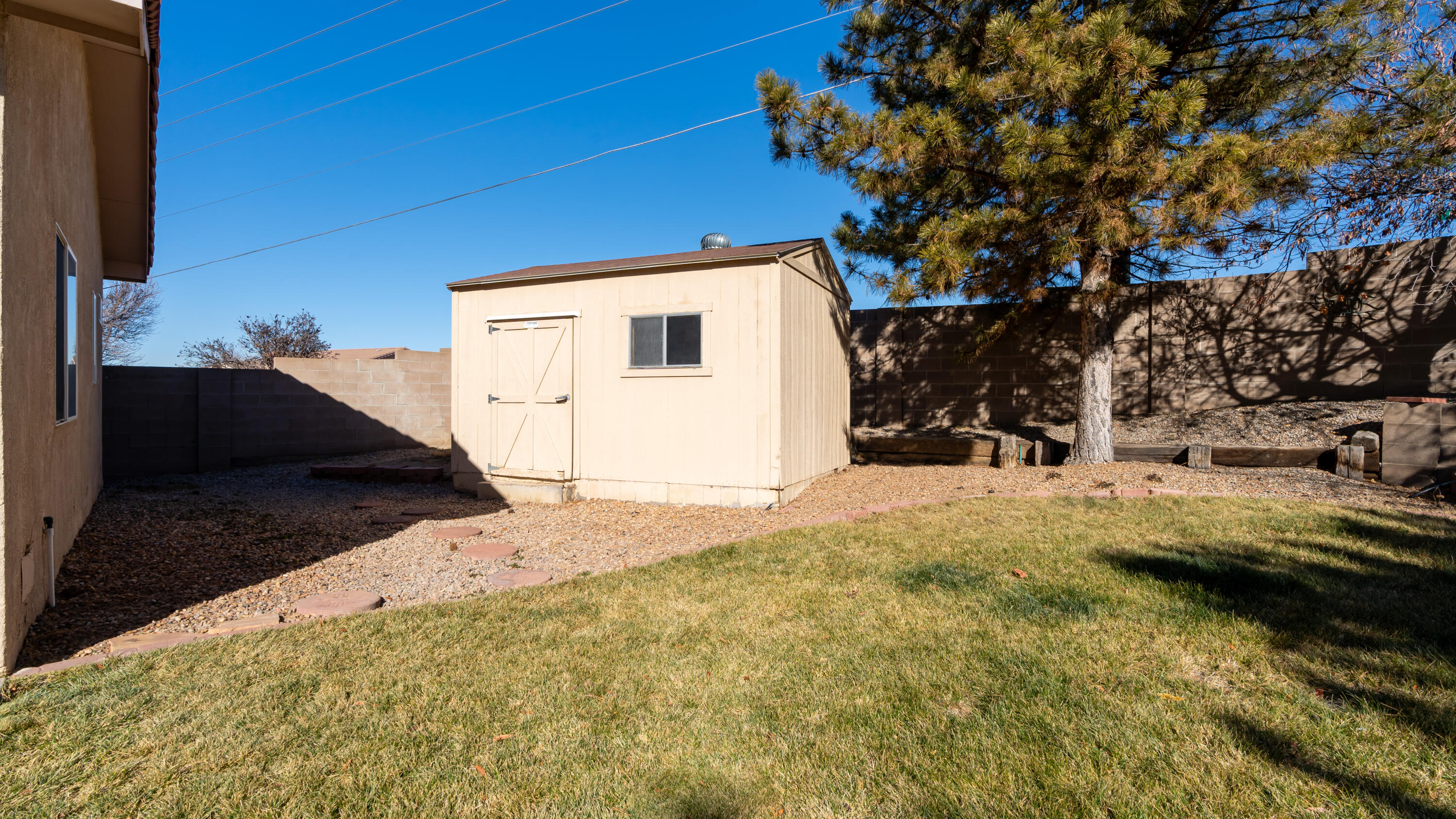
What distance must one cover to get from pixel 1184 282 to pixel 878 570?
8118mm

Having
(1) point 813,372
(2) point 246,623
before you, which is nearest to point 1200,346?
(1) point 813,372

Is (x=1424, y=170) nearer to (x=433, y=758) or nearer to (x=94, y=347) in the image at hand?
(x=433, y=758)

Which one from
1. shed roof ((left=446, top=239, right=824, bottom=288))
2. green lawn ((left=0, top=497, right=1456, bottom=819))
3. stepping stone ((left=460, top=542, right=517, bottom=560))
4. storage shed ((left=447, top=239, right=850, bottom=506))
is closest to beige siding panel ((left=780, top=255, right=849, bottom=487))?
storage shed ((left=447, top=239, right=850, bottom=506))

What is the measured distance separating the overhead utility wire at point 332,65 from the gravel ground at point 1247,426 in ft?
38.3

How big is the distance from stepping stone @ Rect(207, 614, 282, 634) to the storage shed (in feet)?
13.0

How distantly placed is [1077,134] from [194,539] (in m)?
8.75

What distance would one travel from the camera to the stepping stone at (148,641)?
3.03 metres

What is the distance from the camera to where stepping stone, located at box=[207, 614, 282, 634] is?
3.37 metres

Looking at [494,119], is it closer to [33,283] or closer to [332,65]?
[332,65]

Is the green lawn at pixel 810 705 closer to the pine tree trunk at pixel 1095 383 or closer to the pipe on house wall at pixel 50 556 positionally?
the pipe on house wall at pixel 50 556

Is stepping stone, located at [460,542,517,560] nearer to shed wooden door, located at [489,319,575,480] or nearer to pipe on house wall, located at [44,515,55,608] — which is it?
shed wooden door, located at [489,319,575,480]

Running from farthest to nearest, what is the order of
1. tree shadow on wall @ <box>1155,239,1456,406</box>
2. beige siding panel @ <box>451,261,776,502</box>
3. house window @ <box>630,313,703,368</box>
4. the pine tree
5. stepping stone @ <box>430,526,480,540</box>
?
tree shadow on wall @ <box>1155,239,1456,406</box>, house window @ <box>630,313,703,368</box>, beige siding panel @ <box>451,261,776,502</box>, the pine tree, stepping stone @ <box>430,526,480,540</box>

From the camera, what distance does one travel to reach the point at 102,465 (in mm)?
8891

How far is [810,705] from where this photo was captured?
255 cm
